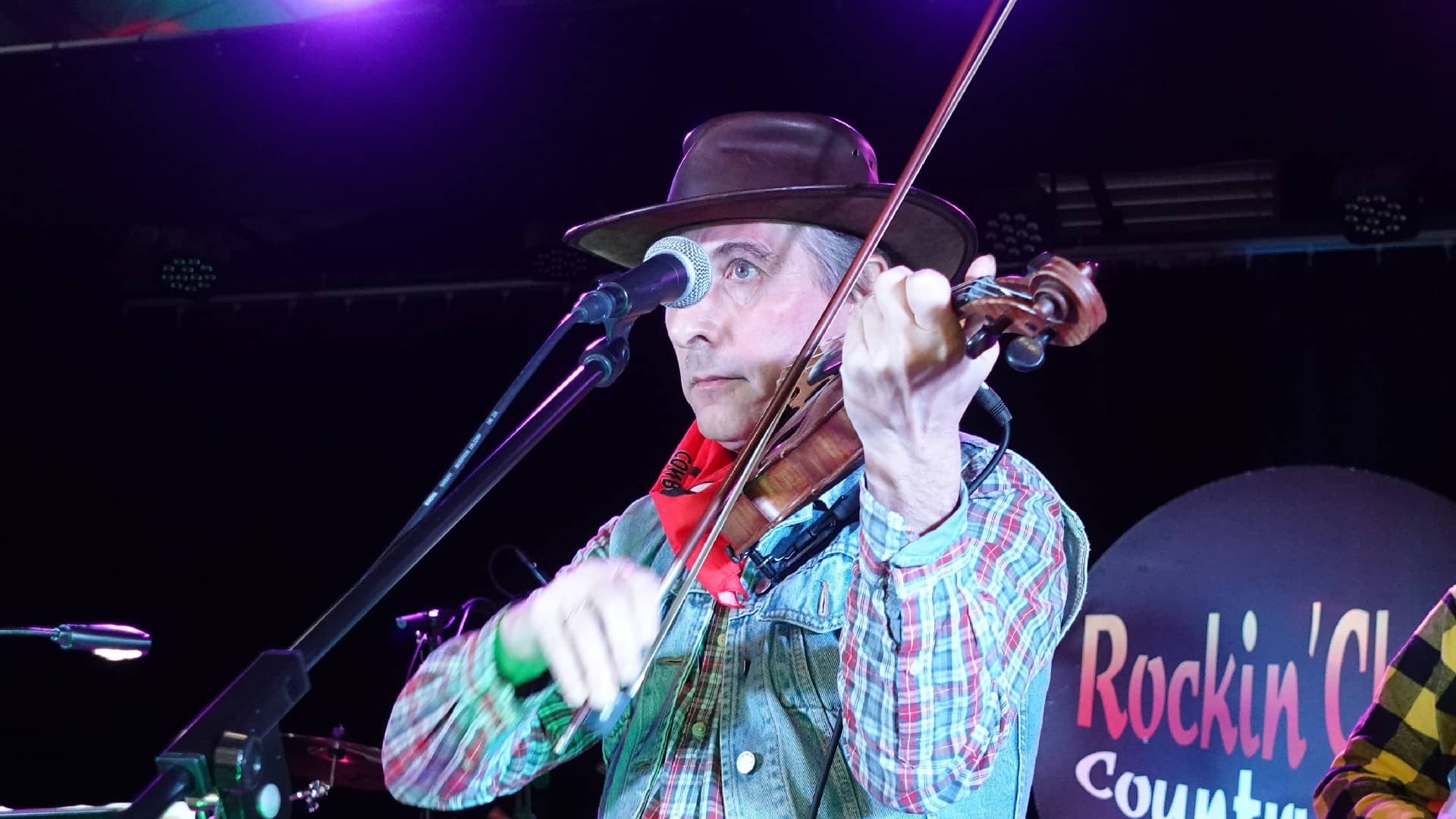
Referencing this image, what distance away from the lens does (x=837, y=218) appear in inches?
84.3

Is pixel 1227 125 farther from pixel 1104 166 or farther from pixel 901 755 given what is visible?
pixel 901 755

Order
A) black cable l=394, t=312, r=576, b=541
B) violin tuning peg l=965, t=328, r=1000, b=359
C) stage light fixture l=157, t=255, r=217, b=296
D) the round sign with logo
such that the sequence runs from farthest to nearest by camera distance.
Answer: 1. stage light fixture l=157, t=255, r=217, b=296
2. the round sign with logo
3. black cable l=394, t=312, r=576, b=541
4. violin tuning peg l=965, t=328, r=1000, b=359

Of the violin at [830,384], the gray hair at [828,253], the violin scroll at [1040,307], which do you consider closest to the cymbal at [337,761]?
the violin at [830,384]

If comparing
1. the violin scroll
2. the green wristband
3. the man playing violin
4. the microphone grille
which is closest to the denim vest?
the man playing violin

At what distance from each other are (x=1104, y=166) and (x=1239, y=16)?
2.17 feet

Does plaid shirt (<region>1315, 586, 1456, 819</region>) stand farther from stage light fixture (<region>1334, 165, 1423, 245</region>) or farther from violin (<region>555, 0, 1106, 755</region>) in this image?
stage light fixture (<region>1334, 165, 1423, 245</region>)

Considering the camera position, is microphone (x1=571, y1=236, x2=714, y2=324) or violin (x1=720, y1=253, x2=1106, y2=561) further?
microphone (x1=571, y1=236, x2=714, y2=324)

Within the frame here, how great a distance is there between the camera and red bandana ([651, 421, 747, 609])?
5.89 feet

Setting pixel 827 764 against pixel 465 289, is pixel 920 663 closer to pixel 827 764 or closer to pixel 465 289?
→ pixel 827 764

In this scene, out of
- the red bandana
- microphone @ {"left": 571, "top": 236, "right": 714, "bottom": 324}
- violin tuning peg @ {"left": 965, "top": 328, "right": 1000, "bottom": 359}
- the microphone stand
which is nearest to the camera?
the microphone stand

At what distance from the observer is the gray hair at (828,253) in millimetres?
2135

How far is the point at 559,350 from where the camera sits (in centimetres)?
564

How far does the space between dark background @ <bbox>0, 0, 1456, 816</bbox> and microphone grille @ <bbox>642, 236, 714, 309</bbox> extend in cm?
236

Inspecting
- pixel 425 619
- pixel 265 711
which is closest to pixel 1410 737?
pixel 265 711
